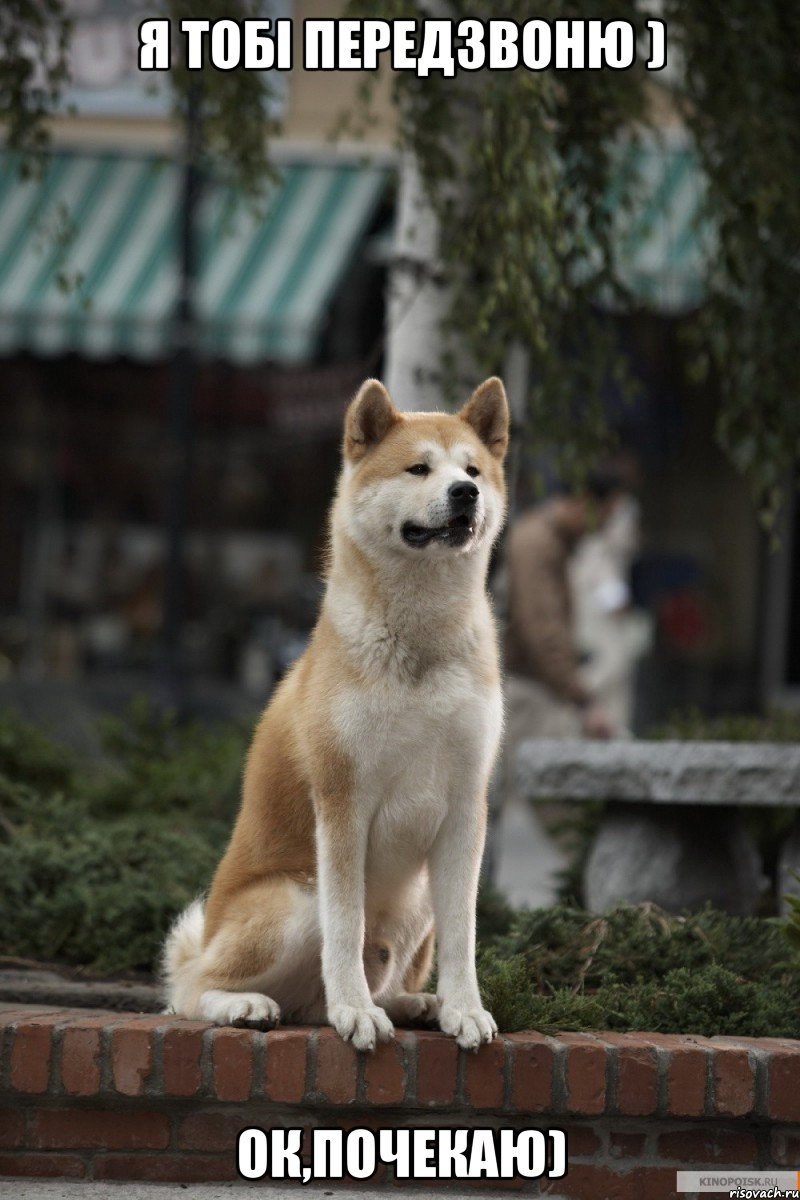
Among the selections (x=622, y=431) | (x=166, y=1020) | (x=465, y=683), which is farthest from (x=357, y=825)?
(x=622, y=431)

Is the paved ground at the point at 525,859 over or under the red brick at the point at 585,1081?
over

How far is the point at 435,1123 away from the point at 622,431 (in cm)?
1014

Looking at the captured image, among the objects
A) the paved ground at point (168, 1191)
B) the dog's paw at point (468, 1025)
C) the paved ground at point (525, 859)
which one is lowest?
the paved ground at point (168, 1191)

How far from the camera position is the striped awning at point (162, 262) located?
453 inches

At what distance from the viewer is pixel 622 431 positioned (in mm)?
13109

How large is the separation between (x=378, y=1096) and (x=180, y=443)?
330 inches

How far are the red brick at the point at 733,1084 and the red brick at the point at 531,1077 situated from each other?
37cm

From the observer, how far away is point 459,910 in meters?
3.39

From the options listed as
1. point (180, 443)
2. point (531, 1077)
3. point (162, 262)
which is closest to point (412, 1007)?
point (531, 1077)

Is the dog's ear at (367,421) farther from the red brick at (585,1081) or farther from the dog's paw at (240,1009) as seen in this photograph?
the red brick at (585,1081)

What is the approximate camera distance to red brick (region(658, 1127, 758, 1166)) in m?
3.49

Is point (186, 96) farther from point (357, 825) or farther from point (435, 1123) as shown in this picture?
point (435, 1123)

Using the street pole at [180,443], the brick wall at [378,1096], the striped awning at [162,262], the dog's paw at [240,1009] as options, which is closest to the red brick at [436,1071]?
the brick wall at [378,1096]

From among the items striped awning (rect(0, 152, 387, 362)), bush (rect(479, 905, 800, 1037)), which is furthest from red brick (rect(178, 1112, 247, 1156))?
striped awning (rect(0, 152, 387, 362))
